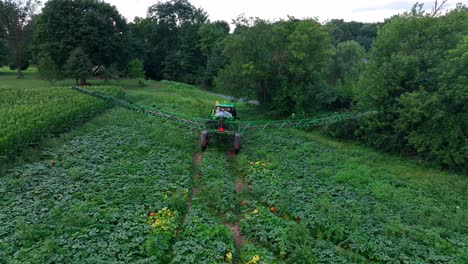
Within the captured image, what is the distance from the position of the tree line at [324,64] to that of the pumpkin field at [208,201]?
2056 mm

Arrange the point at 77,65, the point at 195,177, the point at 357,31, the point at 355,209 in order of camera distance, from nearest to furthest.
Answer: the point at 355,209, the point at 195,177, the point at 77,65, the point at 357,31

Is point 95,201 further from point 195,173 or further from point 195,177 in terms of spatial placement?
point 195,173

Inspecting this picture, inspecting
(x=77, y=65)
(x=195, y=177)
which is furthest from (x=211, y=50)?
(x=195, y=177)

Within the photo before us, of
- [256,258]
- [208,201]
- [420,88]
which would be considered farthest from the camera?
[420,88]

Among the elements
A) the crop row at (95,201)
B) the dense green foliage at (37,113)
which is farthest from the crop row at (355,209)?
the dense green foliage at (37,113)

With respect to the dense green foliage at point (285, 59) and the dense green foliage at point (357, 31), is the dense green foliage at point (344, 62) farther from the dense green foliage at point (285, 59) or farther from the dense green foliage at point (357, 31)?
the dense green foliage at point (357, 31)

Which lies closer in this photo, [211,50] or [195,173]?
[195,173]

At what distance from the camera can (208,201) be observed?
35.8ft

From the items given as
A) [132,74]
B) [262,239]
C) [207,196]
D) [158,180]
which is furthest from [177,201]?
[132,74]

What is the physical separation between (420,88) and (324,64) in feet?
34.8

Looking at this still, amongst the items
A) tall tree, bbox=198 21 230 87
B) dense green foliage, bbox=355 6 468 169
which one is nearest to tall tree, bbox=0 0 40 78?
tall tree, bbox=198 21 230 87

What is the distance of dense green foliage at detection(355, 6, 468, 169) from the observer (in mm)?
14992

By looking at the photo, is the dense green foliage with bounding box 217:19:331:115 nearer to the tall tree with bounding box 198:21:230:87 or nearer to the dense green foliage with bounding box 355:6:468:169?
the dense green foliage with bounding box 355:6:468:169

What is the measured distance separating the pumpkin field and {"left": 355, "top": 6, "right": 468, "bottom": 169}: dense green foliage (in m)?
1.29
